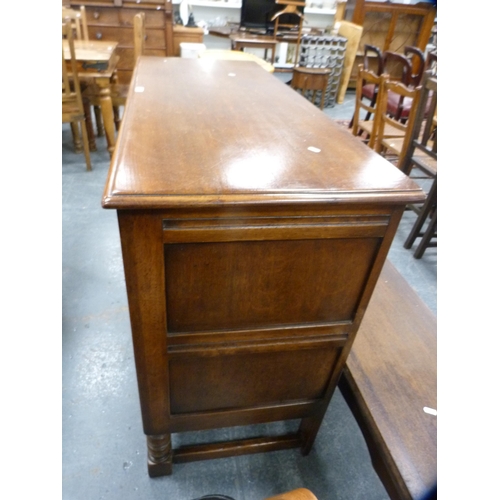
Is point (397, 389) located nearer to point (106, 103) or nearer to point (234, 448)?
point (234, 448)

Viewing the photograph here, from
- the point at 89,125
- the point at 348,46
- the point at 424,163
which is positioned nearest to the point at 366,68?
the point at 348,46

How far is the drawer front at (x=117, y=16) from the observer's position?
3586 millimetres

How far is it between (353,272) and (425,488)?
17.0 inches

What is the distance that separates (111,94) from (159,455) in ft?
8.22

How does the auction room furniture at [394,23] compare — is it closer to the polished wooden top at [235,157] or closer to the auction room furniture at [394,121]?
the auction room furniture at [394,121]

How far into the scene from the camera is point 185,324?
28.4 inches

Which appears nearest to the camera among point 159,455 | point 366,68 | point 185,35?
point 159,455

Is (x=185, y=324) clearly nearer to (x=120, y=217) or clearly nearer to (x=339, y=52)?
(x=120, y=217)

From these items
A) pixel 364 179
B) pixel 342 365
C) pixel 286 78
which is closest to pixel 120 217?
pixel 364 179

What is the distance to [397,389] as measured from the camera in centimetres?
89

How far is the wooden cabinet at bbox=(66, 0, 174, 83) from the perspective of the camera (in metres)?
3.57

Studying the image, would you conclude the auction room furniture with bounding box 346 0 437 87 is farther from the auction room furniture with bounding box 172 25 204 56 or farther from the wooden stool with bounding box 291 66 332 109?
the auction room furniture with bounding box 172 25 204 56

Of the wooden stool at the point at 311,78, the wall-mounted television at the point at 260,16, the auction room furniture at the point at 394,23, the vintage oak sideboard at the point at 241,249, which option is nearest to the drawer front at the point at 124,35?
the wall-mounted television at the point at 260,16

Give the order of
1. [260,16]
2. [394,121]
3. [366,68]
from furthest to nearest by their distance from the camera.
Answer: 1. [260,16]
2. [366,68]
3. [394,121]
